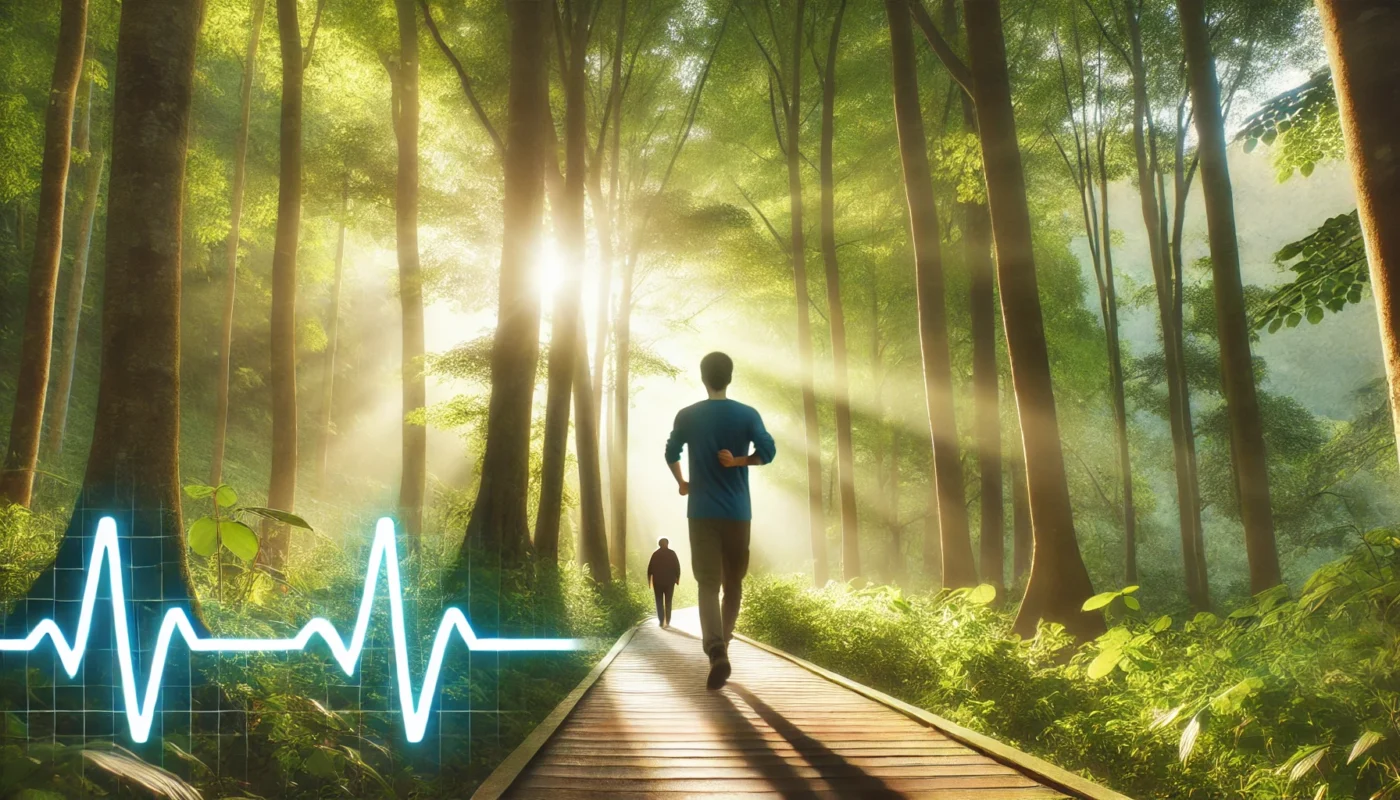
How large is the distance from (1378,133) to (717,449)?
3.79m

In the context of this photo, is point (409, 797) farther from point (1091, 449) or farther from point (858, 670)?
point (1091, 449)

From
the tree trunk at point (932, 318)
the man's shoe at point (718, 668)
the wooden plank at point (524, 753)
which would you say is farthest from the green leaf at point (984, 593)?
the tree trunk at point (932, 318)

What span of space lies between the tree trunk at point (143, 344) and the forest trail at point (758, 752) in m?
2.41

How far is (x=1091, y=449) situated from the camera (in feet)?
110

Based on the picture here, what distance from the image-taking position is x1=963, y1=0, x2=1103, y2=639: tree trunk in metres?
7.80

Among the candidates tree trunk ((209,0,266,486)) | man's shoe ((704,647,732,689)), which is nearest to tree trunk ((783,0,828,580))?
tree trunk ((209,0,266,486))

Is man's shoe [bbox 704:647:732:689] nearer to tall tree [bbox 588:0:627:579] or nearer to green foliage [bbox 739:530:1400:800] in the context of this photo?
green foliage [bbox 739:530:1400:800]

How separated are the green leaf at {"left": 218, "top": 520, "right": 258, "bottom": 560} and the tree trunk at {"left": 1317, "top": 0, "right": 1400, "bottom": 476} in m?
4.62

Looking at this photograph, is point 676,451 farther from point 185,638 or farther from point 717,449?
point 185,638

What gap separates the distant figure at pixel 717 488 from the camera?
5.44 m

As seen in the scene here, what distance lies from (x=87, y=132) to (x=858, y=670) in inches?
705

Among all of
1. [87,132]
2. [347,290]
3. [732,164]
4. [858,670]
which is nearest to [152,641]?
[858,670]

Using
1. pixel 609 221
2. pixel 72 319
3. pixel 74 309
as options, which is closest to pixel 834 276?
pixel 609 221

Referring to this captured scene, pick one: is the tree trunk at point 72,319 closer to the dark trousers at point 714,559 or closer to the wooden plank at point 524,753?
the wooden plank at point 524,753
